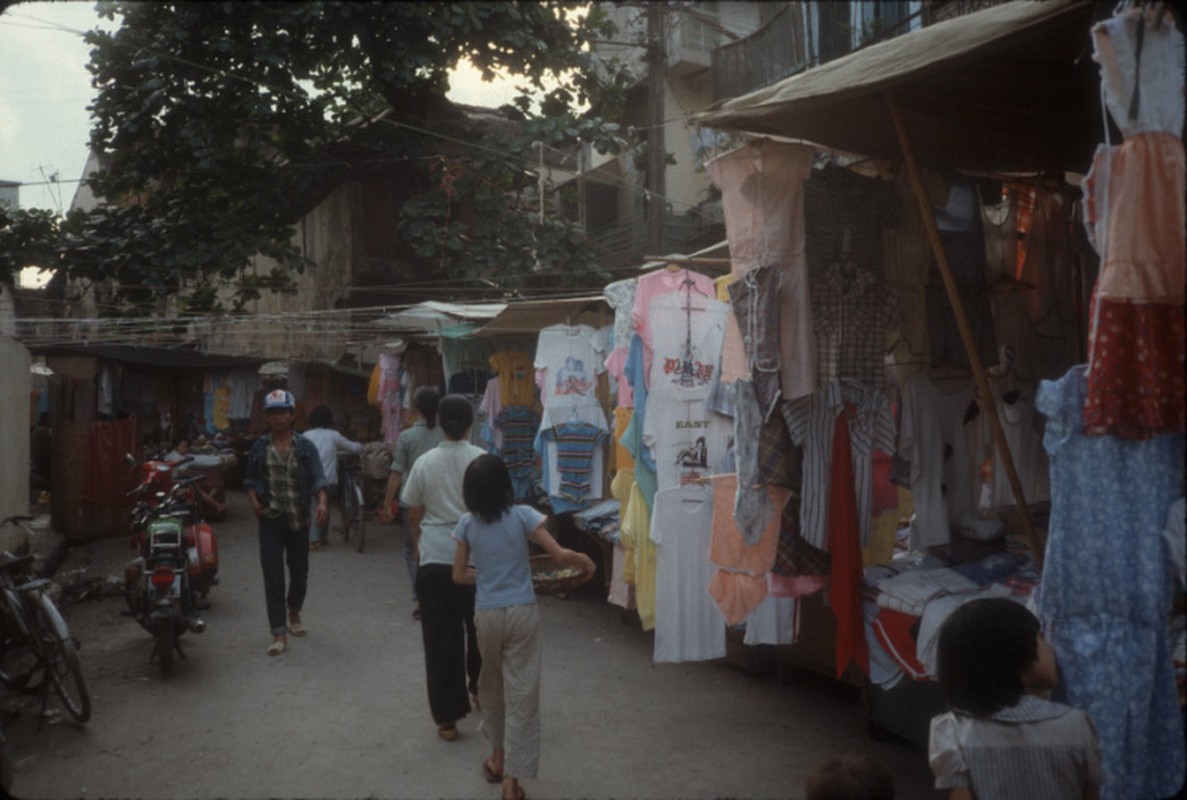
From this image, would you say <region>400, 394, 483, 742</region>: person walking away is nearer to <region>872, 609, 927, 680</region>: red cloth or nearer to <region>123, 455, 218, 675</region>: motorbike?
<region>872, 609, 927, 680</region>: red cloth

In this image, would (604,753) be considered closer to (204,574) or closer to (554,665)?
(554,665)

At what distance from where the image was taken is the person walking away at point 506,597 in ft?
13.2

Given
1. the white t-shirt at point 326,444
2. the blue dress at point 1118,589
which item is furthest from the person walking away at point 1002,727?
the white t-shirt at point 326,444

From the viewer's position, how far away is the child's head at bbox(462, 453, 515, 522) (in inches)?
162

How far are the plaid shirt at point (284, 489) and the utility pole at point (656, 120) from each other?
596cm

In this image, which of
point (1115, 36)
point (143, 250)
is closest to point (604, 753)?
point (1115, 36)

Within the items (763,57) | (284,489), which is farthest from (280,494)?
(763,57)

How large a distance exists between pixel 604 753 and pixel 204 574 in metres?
4.53

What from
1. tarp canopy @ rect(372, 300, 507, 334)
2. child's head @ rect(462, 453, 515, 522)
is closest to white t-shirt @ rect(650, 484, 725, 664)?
child's head @ rect(462, 453, 515, 522)

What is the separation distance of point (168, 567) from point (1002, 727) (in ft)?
18.7

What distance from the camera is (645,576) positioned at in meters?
5.79

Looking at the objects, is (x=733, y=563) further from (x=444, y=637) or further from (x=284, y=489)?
(x=284, y=489)

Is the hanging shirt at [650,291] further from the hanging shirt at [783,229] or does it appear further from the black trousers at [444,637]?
the black trousers at [444,637]

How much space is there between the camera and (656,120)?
10977mm
